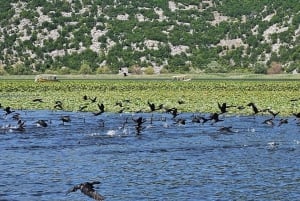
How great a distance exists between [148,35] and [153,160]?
11791 cm

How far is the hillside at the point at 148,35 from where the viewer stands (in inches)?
5541

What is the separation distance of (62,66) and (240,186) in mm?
115086

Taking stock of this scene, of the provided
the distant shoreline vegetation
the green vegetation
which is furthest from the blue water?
the green vegetation

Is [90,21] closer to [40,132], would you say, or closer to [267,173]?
[40,132]

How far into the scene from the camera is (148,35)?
151 meters

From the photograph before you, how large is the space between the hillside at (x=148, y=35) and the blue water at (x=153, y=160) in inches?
3570

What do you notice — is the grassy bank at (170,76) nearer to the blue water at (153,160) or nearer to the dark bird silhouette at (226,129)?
the blue water at (153,160)

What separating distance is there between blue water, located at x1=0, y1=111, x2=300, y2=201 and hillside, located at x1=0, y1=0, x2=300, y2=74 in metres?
90.7

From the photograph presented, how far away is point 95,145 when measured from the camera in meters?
39.0

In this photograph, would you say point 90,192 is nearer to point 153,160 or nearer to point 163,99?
point 153,160

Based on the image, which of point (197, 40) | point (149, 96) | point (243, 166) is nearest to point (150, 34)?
point (197, 40)

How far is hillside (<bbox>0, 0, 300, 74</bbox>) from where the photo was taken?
141 m

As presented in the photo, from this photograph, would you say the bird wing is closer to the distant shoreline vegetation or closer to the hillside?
the distant shoreline vegetation

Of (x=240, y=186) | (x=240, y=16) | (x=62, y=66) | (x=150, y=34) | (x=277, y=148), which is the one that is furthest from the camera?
(x=240, y=16)
